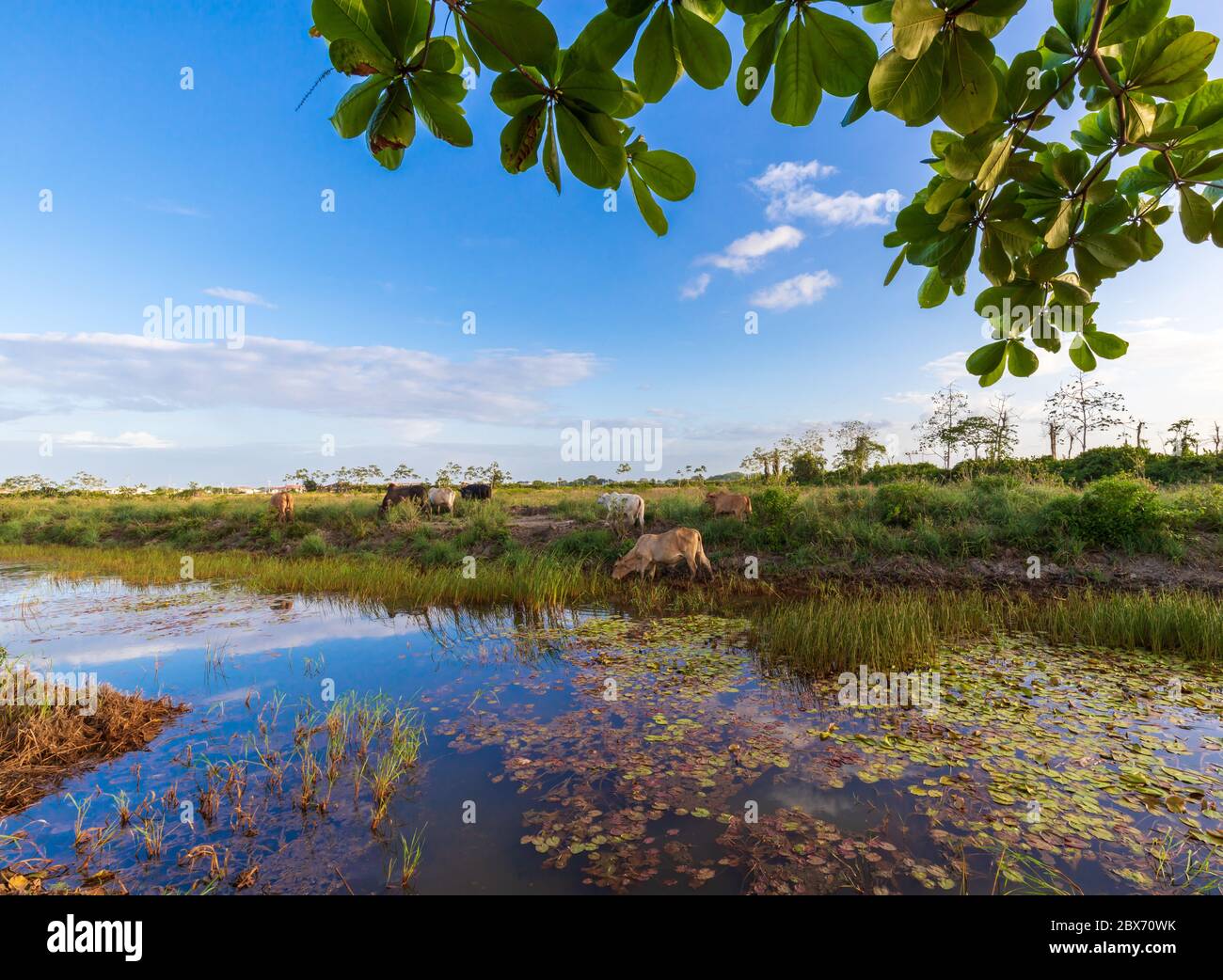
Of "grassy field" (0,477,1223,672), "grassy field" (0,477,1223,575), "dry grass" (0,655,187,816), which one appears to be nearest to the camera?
"dry grass" (0,655,187,816)

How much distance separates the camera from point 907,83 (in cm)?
82

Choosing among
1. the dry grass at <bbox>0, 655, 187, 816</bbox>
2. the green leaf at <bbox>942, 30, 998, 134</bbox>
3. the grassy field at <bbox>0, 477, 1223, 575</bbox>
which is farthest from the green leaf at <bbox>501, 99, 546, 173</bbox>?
the grassy field at <bbox>0, 477, 1223, 575</bbox>

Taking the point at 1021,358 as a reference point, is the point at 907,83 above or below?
above

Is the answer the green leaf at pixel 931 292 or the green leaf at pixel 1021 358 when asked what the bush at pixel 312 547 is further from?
the green leaf at pixel 1021 358

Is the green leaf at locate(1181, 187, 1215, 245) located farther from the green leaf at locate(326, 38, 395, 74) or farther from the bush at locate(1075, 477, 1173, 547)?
the bush at locate(1075, 477, 1173, 547)

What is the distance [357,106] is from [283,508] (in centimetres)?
1817

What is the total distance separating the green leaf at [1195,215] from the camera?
3.84 ft

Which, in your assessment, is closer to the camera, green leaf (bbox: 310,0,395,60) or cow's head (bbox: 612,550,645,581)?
green leaf (bbox: 310,0,395,60)

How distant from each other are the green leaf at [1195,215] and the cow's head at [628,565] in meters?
8.47

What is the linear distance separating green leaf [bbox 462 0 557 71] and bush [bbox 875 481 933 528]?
11351 millimetres

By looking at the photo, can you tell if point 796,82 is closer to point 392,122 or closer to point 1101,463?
point 392,122

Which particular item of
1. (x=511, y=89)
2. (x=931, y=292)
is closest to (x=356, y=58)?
(x=511, y=89)

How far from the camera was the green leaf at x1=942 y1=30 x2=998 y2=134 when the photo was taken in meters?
0.80
